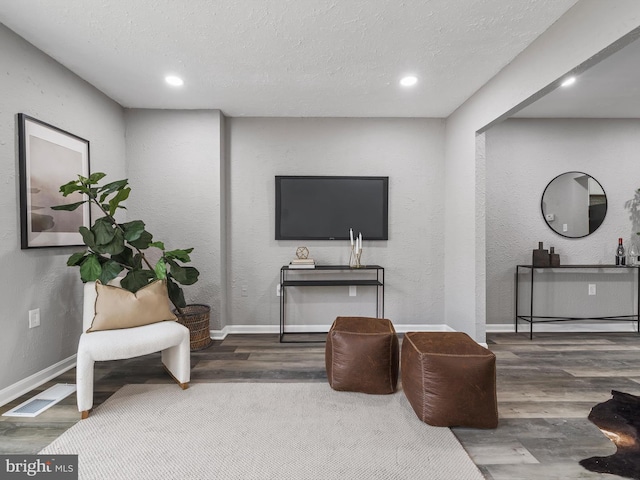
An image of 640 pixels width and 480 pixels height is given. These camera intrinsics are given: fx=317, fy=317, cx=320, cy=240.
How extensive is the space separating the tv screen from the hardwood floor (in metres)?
1.25

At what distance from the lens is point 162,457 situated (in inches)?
63.9

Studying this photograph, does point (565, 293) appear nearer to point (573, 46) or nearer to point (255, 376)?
point (573, 46)

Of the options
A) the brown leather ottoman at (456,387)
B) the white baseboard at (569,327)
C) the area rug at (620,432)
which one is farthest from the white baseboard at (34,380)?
the white baseboard at (569,327)

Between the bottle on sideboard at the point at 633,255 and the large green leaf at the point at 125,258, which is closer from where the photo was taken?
the large green leaf at the point at 125,258

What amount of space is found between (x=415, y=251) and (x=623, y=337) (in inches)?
96.0

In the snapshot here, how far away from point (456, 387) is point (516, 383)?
3.21 ft

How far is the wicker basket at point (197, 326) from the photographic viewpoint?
10.3ft

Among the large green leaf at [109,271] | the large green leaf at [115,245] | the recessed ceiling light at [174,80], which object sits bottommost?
the large green leaf at [109,271]

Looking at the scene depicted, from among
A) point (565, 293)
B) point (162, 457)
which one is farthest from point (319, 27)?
point (565, 293)

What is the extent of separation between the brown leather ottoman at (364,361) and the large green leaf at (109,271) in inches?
68.5

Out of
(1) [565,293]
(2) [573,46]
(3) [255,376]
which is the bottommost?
(3) [255,376]

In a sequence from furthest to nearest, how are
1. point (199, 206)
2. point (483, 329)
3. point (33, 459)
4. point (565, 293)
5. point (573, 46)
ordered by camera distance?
point (565, 293)
point (199, 206)
point (483, 329)
point (573, 46)
point (33, 459)

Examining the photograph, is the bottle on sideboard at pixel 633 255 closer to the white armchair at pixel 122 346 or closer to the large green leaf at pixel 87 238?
the white armchair at pixel 122 346

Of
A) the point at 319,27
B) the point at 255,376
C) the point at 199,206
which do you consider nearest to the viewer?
the point at 319,27
